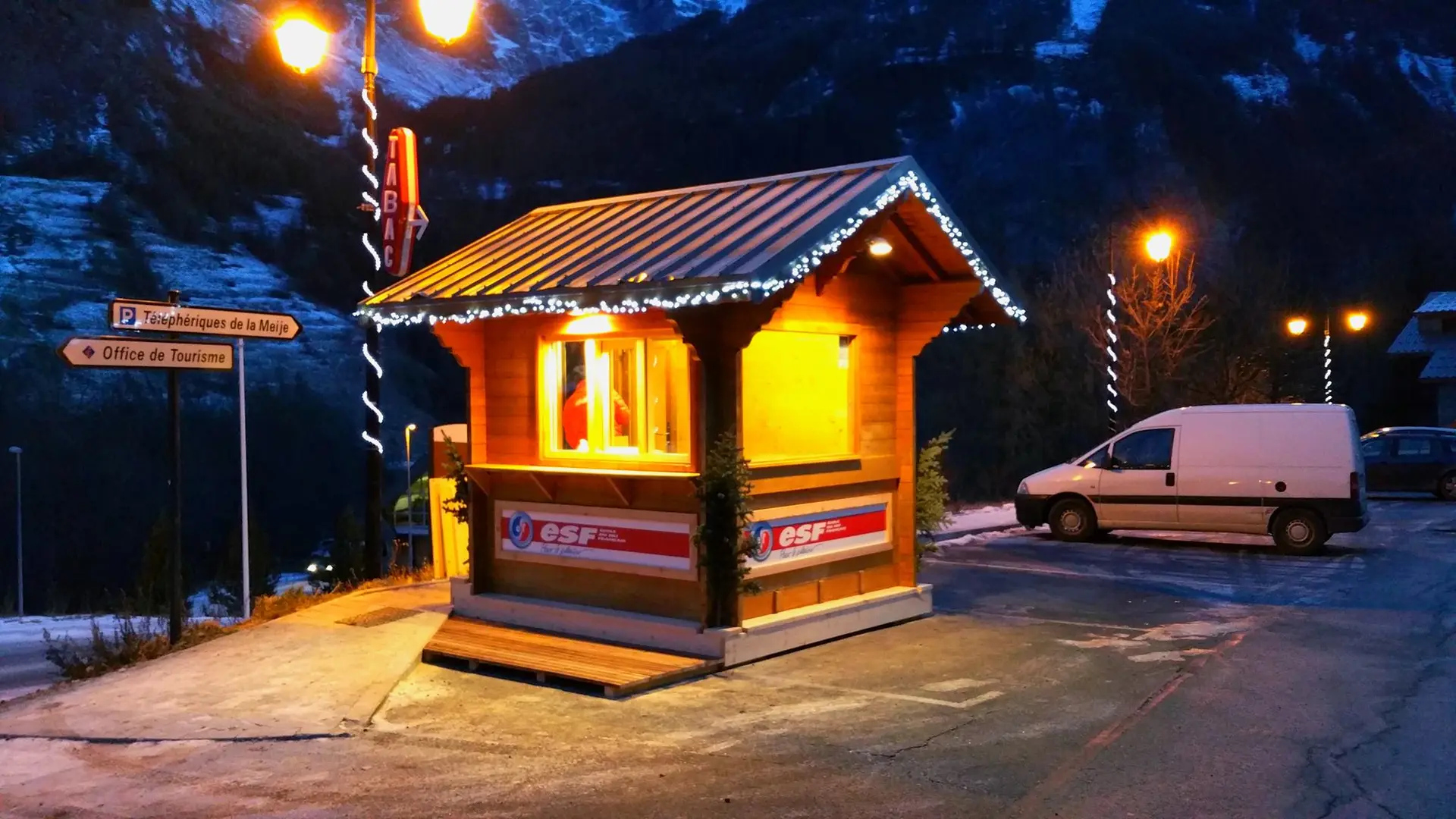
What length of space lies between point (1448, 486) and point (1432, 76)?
101 m

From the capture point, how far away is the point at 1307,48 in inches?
4419

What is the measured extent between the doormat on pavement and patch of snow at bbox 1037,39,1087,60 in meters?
116

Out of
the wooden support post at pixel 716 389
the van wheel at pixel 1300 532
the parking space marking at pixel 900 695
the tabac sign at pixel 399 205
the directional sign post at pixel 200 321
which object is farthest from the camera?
the van wheel at pixel 1300 532

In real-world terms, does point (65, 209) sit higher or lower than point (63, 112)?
lower

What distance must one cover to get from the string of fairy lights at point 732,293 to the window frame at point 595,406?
0.53m

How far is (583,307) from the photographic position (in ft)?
29.2

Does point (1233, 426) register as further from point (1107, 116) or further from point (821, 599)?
point (1107, 116)

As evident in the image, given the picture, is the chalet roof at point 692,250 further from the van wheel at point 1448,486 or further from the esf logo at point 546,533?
the van wheel at point 1448,486

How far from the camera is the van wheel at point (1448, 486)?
81.1 feet

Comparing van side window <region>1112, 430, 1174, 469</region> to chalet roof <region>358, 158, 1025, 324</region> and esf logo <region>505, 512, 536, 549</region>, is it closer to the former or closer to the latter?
chalet roof <region>358, 158, 1025, 324</region>

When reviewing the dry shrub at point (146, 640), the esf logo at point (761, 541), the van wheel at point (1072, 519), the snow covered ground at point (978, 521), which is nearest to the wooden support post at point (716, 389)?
the esf logo at point (761, 541)

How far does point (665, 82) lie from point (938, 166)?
1485 inches

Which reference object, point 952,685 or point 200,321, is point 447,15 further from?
point 952,685

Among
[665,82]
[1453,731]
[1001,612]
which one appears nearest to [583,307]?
[1001,612]
